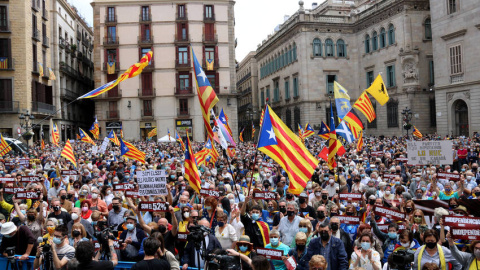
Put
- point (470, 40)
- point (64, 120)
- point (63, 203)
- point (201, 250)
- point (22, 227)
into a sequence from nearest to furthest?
point (201, 250) → point (22, 227) → point (63, 203) → point (470, 40) → point (64, 120)

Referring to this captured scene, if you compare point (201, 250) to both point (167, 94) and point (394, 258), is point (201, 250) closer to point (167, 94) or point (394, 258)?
point (394, 258)

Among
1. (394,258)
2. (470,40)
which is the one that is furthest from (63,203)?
(470,40)

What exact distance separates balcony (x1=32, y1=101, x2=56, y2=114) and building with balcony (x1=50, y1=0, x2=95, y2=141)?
3.16m

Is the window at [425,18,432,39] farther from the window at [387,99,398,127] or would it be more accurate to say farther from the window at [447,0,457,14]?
the window at [387,99,398,127]

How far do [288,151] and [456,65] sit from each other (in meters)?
31.7

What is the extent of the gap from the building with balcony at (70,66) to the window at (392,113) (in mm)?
Result: 32160

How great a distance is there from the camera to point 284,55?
53.9 m

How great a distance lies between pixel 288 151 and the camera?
29.2 feet

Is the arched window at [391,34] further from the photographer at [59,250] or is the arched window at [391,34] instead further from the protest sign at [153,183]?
the photographer at [59,250]

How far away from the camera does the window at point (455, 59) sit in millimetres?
35097

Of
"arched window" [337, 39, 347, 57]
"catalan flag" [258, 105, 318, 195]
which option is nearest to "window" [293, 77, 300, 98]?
"arched window" [337, 39, 347, 57]

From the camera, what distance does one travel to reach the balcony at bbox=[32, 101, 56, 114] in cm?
3672

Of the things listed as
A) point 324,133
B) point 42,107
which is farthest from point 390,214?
point 42,107

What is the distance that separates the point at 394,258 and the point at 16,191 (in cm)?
819
